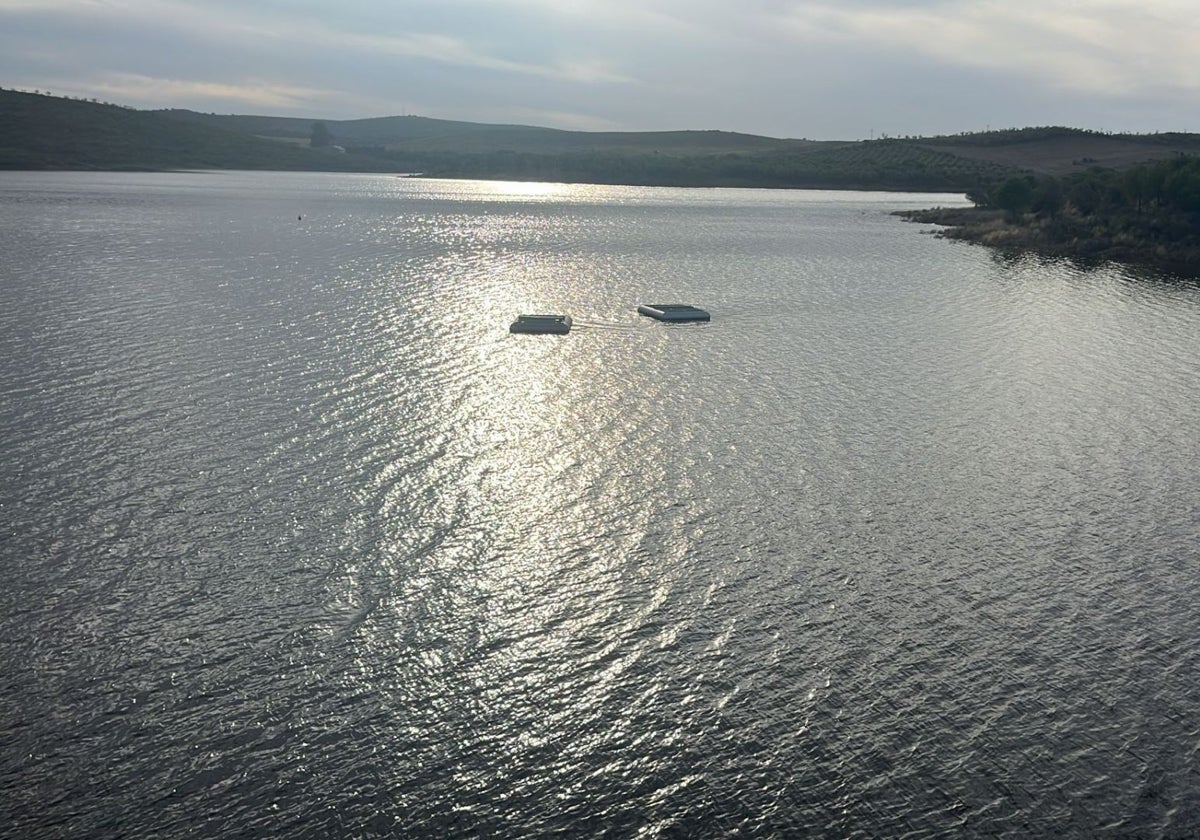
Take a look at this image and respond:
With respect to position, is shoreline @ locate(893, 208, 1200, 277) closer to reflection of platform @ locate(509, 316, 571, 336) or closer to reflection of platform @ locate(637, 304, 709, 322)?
reflection of platform @ locate(637, 304, 709, 322)

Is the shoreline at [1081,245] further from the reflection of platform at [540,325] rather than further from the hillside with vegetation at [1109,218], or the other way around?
the reflection of platform at [540,325]

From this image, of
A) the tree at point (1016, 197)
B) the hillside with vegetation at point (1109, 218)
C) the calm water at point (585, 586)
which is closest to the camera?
the calm water at point (585, 586)

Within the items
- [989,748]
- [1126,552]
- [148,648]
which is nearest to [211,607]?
[148,648]

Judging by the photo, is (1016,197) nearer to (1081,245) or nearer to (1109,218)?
(1109,218)

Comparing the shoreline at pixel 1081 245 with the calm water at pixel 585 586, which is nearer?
the calm water at pixel 585 586

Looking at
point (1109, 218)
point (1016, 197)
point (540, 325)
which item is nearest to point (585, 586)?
point (540, 325)

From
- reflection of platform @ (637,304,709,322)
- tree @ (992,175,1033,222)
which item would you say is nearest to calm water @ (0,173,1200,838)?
reflection of platform @ (637,304,709,322)

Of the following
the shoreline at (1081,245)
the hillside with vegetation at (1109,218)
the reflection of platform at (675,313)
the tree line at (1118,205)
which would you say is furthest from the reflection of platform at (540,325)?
the tree line at (1118,205)
